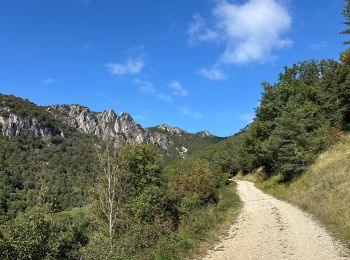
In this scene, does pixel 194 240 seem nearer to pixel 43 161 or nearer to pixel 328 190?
pixel 328 190

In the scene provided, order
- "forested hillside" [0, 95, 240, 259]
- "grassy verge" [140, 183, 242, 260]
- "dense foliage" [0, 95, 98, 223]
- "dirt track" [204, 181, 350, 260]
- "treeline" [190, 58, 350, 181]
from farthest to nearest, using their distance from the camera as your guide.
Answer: "dense foliage" [0, 95, 98, 223]
"treeline" [190, 58, 350, 181]
"forested hillside" [0, 95, 240, 259]
"grassy verge" [140, 183, 242, 260]
"dirt track" [204, 181, 350, 260]

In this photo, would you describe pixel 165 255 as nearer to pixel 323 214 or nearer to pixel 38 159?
pixel 323 214

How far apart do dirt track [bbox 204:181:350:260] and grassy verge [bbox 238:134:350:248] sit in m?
0.85

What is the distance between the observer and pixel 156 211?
82.5 ft

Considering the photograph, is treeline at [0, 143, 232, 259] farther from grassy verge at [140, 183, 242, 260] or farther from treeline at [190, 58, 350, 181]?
treeline at [190, 58, 350, 181]

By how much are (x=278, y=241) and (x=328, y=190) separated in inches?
422

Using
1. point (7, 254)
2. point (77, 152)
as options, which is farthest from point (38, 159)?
point (7, 254)

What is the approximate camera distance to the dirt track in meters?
12.8

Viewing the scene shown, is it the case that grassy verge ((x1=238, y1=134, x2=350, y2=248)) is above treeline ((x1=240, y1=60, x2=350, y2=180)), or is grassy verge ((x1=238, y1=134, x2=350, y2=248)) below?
below

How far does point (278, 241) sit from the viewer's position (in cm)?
1504

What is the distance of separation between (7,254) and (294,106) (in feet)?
114

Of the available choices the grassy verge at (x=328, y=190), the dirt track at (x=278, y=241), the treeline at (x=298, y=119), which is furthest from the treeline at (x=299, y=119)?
the dirt track at (x=278, y=241)

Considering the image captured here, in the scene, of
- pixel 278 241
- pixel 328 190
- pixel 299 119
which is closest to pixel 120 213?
pixel 278 241

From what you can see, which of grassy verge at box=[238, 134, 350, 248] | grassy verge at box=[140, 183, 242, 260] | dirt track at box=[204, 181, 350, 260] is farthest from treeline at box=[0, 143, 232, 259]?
grassy verge at box=[238, 134, 350, 248]
